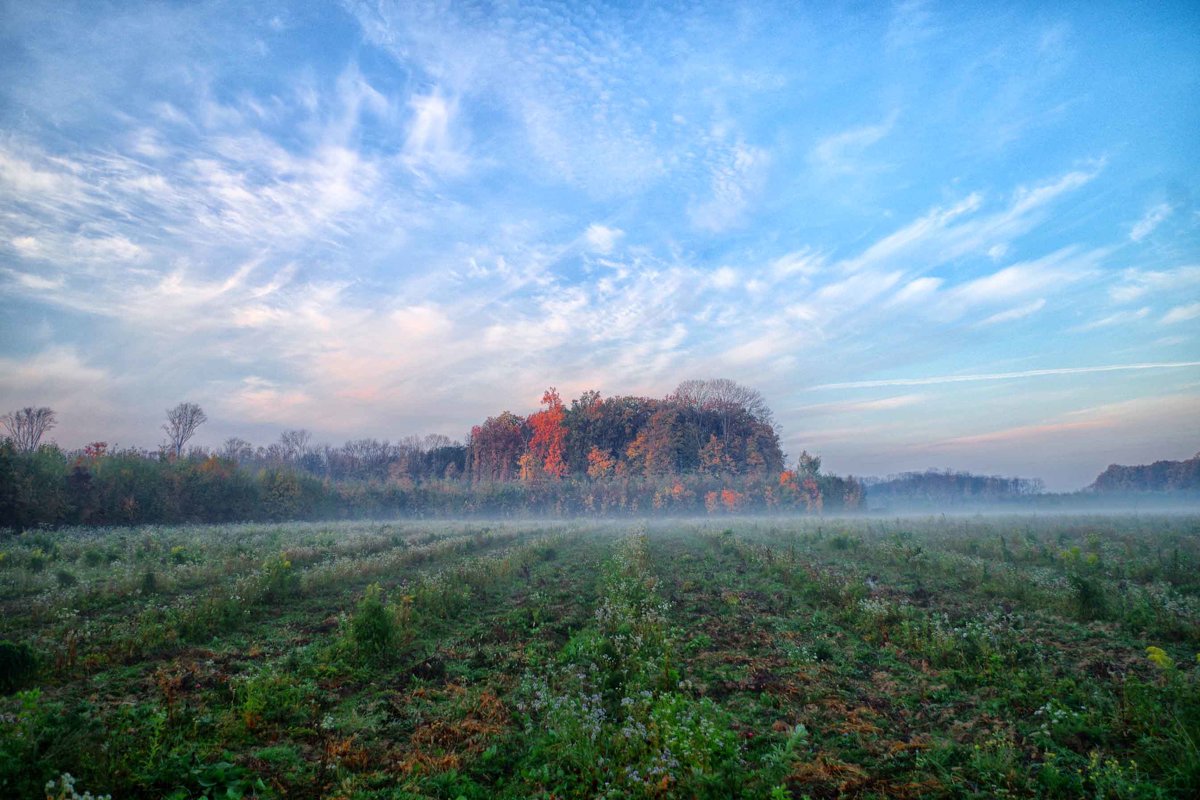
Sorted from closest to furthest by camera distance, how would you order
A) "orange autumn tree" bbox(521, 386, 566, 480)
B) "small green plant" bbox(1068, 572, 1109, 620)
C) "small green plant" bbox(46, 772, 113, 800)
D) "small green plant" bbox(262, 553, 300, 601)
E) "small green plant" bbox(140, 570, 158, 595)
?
"small green plant" bbox(46, 772, 113, 800)
"small green plant" bbox(1068, 572, 1109, 620)
"small green plant" bbox(140, 570, 158, 595)
"small green plant" bbox(262, 553, 300, 601)
"orange autumn tree" bbox(521, 386, 566, 480)

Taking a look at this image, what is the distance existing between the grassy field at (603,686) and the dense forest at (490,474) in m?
24.9

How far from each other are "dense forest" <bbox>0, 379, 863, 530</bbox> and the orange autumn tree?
265 millimetres

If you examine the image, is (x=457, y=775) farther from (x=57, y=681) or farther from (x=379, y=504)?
(x=379, y=504)

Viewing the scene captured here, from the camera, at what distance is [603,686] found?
25.0ft

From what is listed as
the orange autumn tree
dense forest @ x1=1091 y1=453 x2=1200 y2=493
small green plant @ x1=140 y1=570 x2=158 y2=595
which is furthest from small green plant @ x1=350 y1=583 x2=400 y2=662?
dense forest @ x1=1091 y1=453 x2=1200 y2=493

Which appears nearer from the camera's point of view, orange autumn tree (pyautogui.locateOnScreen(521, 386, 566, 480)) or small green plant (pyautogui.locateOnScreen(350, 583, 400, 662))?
small green plant (pyautogui.locateOnScreen(350, 583, 400, 662))

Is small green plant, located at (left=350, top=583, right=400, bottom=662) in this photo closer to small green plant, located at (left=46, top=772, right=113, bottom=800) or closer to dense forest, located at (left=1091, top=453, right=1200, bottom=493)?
small green plant, located at (left=46, top=772, right=113, bottom=800)

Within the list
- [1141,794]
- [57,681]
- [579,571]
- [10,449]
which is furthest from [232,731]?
[10,449]

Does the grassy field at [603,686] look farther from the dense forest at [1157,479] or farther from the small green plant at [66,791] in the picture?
the dense forest at [1157,479]

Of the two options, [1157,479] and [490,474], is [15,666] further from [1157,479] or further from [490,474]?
[1157,479]

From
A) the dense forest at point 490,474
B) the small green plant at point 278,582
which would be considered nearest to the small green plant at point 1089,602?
the small green plant at point 278,582

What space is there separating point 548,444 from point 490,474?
1556 cm

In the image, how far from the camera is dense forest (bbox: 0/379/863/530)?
32750 millimetres

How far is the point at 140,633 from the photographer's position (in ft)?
29.9
